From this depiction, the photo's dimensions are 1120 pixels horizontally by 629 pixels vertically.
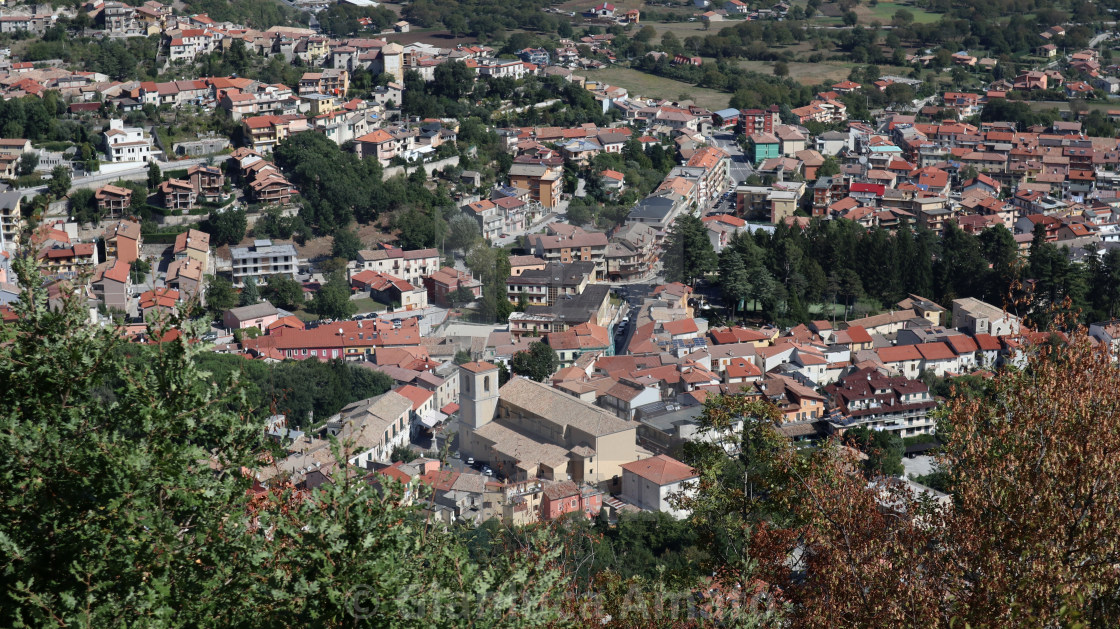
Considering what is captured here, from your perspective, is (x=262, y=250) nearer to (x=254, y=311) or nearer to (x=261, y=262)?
(x=261, y=262)

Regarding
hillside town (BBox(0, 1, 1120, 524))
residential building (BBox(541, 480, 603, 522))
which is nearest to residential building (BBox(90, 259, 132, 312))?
hillside town (BBox(0, 1, 1120, 524))

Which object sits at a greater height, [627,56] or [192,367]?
[192,367]

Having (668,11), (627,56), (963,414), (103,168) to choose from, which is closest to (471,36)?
(627,56)

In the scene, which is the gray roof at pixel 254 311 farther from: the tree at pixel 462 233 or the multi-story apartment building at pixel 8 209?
the tree at pixel 462 233

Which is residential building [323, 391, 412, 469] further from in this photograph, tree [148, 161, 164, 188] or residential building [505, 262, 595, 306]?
tree [148, 161, 164, 188]

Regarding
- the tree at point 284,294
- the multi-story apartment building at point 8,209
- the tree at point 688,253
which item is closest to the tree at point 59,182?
the multi-story apartment building at point 8,209

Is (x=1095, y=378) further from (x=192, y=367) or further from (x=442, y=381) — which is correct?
(x=442, y=381)

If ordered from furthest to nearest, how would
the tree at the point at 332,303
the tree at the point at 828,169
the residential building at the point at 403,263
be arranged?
the tree at the point at 828,169 < the residential building at the point at 403,263 < the tree at the point at 332,303
